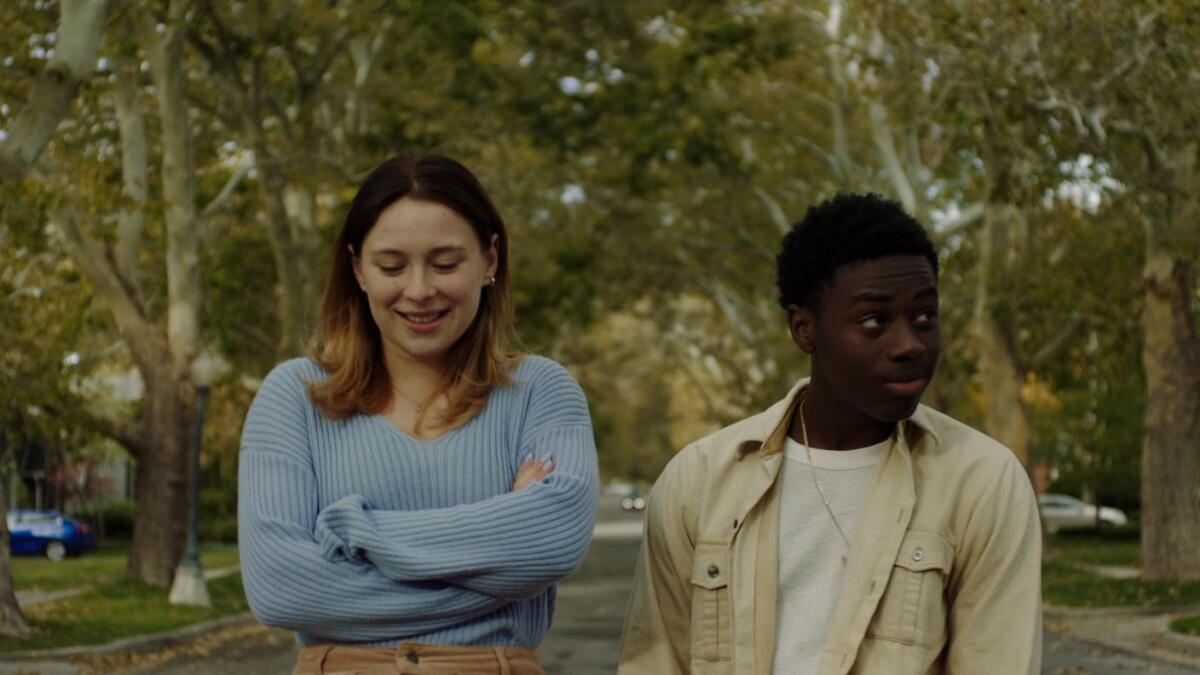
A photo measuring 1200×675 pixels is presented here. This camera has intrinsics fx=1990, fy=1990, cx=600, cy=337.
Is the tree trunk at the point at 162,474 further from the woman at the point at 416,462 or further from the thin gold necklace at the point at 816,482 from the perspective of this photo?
the thin gold necklace at the point at 816,482

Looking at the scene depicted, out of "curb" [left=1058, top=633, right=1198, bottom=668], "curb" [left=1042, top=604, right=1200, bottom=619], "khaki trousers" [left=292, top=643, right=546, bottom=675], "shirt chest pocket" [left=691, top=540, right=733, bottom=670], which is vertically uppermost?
"shirt chest pocket" [left=691, top=540, right=733, bottom=670]

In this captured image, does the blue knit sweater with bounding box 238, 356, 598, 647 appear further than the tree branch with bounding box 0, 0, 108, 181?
No

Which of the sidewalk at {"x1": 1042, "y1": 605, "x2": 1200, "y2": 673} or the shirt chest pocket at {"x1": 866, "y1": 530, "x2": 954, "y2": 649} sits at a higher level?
the shirt chest pocket at {"x1": 866, "y1": 530, "x2": 954, "y2": 649}

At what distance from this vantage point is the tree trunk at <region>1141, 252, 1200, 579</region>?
24.4m

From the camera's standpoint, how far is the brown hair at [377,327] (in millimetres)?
3564

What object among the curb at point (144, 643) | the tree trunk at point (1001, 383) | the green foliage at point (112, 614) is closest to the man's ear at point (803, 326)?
the curb at point (144, 643)

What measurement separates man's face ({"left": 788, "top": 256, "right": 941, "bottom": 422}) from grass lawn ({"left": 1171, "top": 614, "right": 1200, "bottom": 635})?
15.3 m

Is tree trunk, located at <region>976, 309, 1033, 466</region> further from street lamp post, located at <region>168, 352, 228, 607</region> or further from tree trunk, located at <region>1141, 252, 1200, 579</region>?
street lamp post, located at <region>168, 352, 228, 607</region>

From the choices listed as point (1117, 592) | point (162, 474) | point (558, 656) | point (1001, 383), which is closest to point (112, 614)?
point (162, 474)

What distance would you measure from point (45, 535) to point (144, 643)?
25.4 meters

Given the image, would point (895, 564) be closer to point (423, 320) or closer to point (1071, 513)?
point (423, 320)

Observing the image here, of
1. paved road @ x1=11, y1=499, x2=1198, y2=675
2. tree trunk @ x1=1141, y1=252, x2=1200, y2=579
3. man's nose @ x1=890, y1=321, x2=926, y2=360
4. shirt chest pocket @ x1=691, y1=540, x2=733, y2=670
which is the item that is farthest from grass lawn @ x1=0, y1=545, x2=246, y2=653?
man's nose @ x1=890, y1=321, x2=926, y2=360

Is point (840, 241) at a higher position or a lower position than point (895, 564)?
higher

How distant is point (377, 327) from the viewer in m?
3.70
